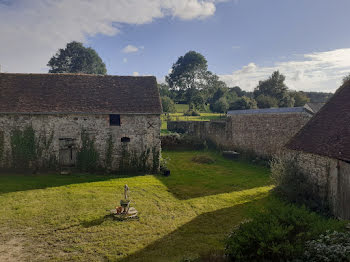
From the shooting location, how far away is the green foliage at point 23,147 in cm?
1662

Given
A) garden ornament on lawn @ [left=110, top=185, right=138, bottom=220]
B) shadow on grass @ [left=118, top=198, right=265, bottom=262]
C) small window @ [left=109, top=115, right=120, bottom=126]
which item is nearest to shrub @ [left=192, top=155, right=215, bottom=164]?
small window @ [left=109, top=115, right=120, bottom=126]

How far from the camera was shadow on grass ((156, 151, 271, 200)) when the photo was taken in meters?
14.4

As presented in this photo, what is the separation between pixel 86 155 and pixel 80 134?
152 centimetres

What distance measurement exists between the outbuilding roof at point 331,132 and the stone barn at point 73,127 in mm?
9536

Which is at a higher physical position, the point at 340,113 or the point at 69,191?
the point at 340,113

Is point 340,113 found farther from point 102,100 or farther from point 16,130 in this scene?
point 16,130

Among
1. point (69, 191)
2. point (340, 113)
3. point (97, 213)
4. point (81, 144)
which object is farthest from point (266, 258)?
point (81, 144)

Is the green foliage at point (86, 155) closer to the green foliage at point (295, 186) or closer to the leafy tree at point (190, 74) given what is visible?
the green foliage at point (295, 186)

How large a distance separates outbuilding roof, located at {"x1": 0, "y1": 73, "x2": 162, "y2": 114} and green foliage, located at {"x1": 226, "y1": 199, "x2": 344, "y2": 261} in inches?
493

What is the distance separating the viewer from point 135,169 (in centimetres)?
1780

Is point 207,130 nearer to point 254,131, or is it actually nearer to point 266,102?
point 254,131

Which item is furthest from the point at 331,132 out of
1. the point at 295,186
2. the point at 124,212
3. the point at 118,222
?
the point at 118,222

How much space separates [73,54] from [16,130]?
48.6 metres

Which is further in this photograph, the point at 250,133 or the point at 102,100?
the point at 250,133
